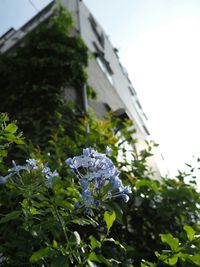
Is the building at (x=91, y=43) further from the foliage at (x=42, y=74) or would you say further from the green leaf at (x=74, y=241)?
the green leaf at (x=74, y=241)

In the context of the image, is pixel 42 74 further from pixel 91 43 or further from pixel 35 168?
pixel 35 168

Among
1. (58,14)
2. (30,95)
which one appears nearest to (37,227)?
(30,95)

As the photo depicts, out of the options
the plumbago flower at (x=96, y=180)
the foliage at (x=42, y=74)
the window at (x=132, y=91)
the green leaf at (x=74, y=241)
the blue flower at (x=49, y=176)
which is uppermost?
the window at (x=132, y=91)

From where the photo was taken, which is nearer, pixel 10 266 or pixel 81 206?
pixel 81 206

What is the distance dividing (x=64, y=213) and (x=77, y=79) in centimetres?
449

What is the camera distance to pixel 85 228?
8.95ft

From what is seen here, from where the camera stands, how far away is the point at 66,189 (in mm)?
1981

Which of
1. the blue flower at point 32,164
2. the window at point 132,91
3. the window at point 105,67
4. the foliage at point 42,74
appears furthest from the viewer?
the window at point 132,91

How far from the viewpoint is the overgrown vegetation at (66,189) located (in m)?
1.49

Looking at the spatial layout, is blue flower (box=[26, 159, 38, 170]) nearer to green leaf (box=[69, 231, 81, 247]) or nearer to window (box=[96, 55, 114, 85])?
green leaf (box=[69, 231, 81, 247])

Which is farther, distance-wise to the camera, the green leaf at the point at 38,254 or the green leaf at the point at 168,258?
the green leaf at the point at 168,258

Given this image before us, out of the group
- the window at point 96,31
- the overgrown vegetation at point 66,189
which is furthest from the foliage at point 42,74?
the window at point 96,31

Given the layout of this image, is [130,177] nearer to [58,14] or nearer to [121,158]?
[121,158]

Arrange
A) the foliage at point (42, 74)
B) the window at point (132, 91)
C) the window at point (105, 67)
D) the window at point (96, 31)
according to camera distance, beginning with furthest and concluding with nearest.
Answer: the window at point (132, 91) < the window at point (96, 31) < the window at point (105, 67) < the foliage at point (42, 74)
